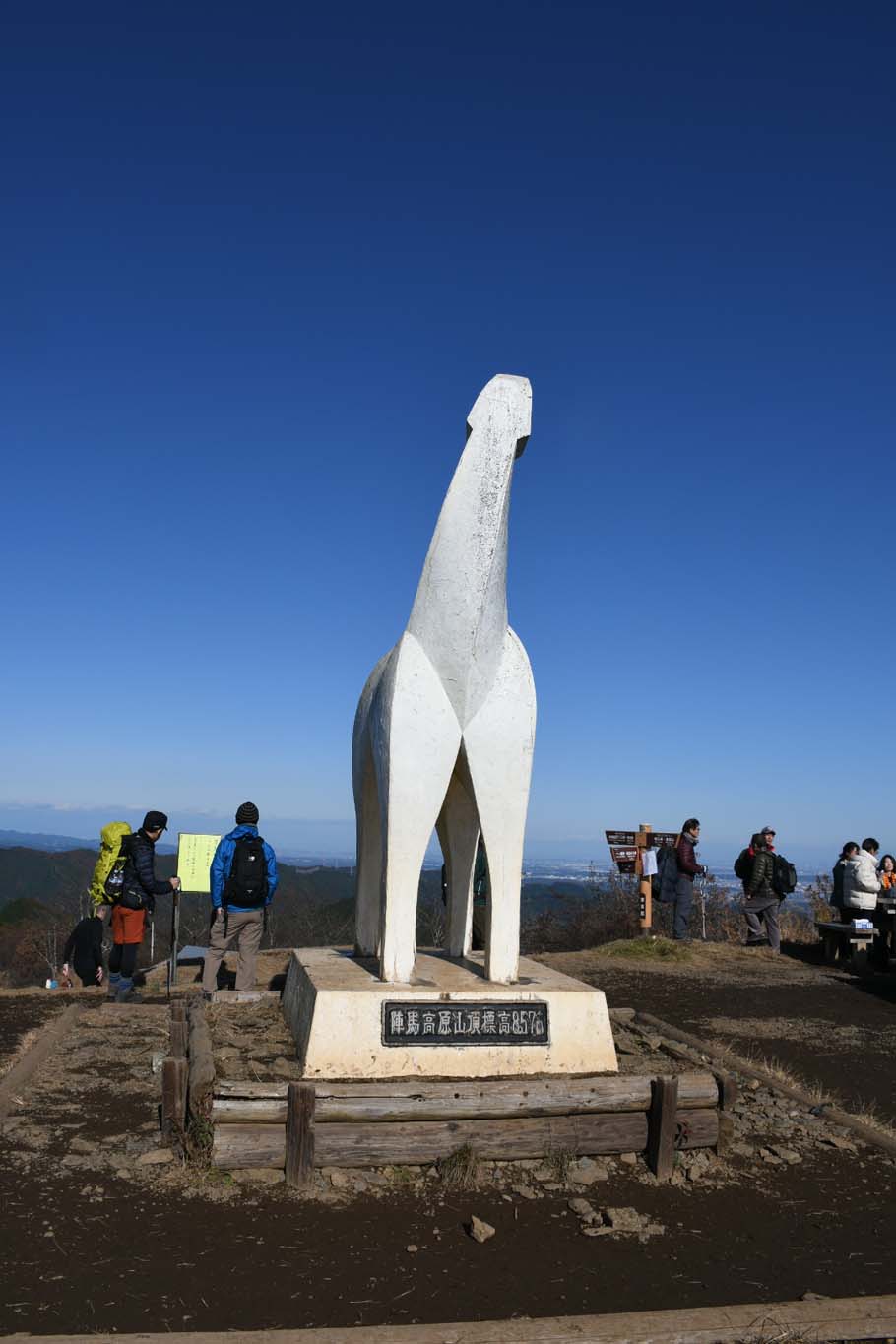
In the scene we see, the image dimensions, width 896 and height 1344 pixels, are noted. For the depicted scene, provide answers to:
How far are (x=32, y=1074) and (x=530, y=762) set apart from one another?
3599 mm

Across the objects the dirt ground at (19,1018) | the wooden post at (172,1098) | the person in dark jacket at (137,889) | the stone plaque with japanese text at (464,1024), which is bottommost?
the dirt ground at (19,1018)

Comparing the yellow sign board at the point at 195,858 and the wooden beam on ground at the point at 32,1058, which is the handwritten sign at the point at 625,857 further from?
the wooden beam on ground at the point at 32,1058

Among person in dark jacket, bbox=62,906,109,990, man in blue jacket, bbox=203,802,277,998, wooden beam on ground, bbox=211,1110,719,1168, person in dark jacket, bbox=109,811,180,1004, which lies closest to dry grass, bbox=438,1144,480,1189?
wooden beam on ground, bbox=211,1110,719,1168

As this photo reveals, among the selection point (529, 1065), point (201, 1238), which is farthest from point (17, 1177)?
point (529, 1065)

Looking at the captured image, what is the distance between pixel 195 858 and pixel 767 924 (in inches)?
304

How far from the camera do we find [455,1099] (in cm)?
488

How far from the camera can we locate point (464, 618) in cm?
597

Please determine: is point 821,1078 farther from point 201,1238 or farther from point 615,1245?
point 201,1238

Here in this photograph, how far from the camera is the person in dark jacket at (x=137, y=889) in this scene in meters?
8.21

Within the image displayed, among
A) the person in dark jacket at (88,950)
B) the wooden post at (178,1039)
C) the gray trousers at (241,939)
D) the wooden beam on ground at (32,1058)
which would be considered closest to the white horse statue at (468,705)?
the wooden post at (178,1039)

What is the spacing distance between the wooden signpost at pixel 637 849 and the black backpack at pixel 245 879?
639 centimetres

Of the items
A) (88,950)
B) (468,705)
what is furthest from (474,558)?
(88,950)

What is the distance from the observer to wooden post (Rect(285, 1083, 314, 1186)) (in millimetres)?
4598

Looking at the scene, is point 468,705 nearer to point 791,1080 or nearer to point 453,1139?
point 453,1139
